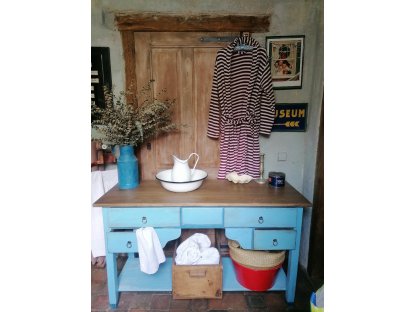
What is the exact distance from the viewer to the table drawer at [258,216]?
135cm

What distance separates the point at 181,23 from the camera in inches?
63.6

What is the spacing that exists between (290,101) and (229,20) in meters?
0.79

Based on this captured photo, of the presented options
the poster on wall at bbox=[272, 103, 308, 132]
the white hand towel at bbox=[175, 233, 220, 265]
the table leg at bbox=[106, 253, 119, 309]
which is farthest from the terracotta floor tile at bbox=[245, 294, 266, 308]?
the poster on wall at bbox=[272, 103, 308, 132]

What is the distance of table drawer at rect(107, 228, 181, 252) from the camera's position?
53.3 inches

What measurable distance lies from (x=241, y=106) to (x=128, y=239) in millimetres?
1232

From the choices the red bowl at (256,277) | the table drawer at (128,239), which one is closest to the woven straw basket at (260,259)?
the red bowl at (256,277)

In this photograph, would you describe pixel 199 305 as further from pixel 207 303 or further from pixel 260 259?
pixel 260 259
